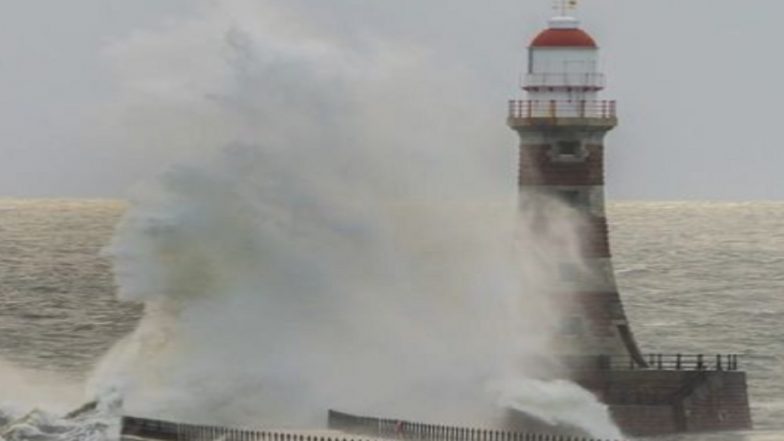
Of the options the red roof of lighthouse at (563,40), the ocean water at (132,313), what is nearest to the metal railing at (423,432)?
the ocean water at (132,313)

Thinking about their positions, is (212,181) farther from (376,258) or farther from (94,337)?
(94,337)

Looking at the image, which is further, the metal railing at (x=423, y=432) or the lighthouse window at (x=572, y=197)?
the lighthouse window at (x=572, y=197)

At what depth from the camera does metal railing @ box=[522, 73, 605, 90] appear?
39.9 meters

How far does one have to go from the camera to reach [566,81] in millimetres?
39938

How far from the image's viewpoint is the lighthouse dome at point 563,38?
4006 centimetres

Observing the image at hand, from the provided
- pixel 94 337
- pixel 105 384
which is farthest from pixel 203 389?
pixel 94 337

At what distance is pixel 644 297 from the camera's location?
94375mm

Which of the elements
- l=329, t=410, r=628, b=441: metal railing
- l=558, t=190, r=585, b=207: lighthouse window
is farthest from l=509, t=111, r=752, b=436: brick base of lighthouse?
l=329, t=410, r=628, b=441: metal railing

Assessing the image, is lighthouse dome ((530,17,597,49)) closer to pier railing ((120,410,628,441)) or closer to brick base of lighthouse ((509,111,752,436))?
brick base of lighthouse ((509,111,752,436))

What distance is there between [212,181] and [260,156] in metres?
1.07

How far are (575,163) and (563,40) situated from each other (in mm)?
2108

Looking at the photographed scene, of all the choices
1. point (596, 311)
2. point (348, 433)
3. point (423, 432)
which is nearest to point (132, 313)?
point (596, 311)

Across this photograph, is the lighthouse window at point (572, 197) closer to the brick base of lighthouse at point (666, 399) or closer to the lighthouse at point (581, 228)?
the lighthouse at point (581, 228)

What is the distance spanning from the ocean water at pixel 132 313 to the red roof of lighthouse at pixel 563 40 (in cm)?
678
